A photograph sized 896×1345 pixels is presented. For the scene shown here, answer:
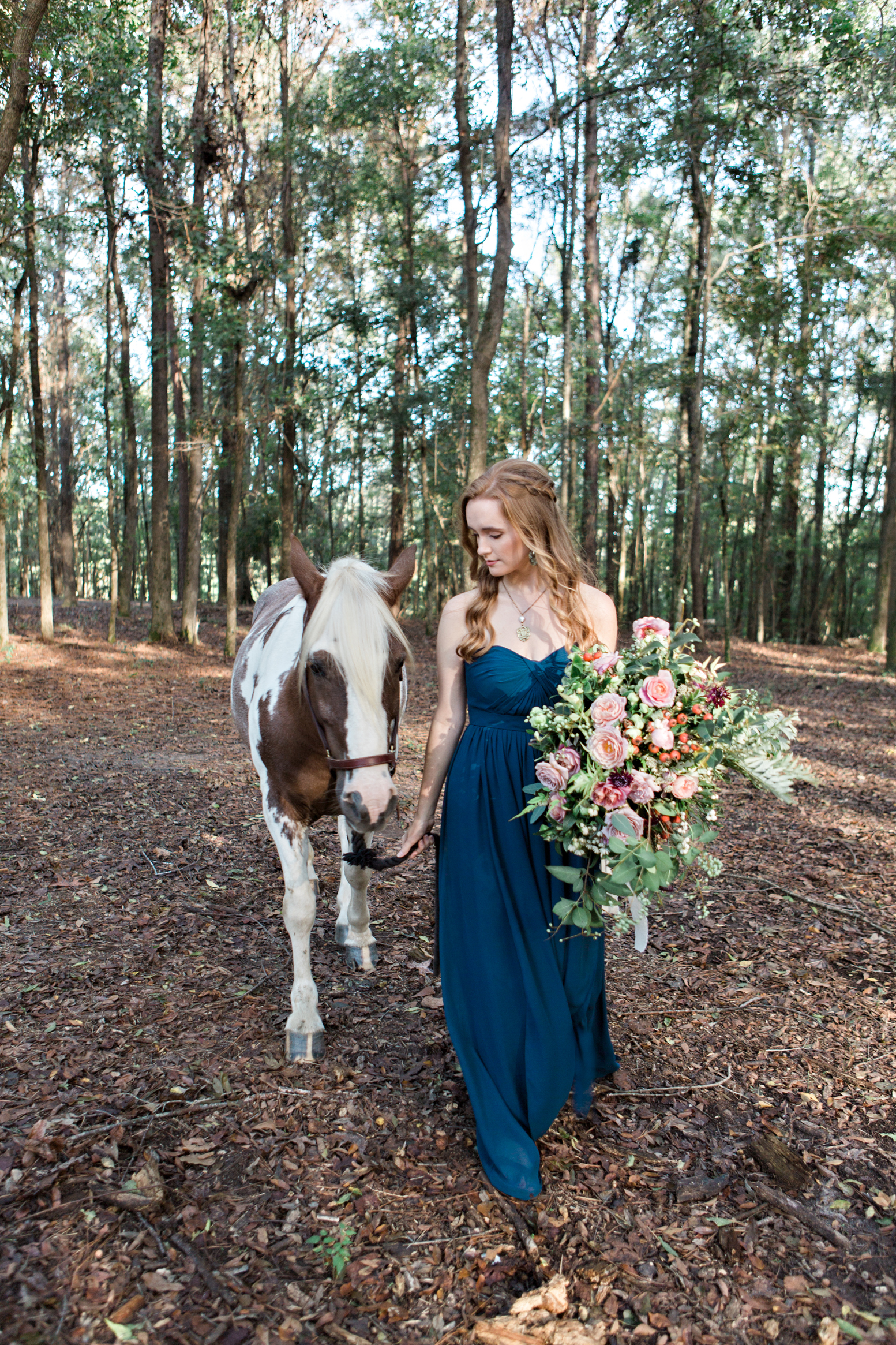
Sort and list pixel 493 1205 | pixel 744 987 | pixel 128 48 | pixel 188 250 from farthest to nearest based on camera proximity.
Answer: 1. pixel 188 250
2. pixel 128 48
3. pixel 744 987
4. pixel 493 1205

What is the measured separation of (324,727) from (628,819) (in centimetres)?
119

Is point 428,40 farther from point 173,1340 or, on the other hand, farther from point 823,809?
point 173,1340

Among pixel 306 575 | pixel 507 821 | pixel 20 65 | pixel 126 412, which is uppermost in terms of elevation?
pixel 126 412

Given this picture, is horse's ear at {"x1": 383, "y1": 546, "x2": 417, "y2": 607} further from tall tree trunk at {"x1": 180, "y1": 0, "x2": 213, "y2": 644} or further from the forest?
tall tree trunk at {"x1": 180, "y1": 0, "x2": 213, "y2": 644}

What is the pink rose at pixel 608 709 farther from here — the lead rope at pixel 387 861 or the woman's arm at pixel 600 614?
the lead rope at pixel 387 861

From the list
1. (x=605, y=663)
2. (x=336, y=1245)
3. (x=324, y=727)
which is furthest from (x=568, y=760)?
(x=336, y=1245)

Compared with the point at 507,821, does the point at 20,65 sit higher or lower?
higher

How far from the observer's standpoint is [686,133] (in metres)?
12.9

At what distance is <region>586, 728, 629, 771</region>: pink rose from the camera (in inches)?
86.3

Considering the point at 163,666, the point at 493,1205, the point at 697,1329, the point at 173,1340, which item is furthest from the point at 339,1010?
the point at 163,666

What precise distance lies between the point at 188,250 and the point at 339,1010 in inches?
518

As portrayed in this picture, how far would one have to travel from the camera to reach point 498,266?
34.1ft

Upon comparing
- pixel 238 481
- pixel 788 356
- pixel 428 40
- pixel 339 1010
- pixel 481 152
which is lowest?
pixel 339 1010

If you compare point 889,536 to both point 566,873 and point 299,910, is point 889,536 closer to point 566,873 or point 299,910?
point 299,910
